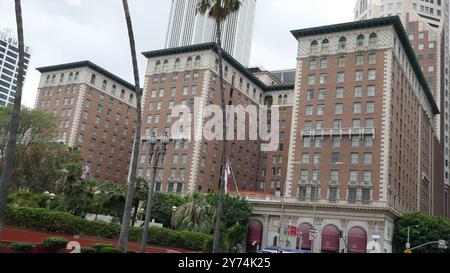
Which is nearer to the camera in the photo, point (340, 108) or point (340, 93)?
point (340, 108)

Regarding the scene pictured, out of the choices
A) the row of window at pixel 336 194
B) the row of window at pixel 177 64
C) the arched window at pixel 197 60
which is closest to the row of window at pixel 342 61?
the row of window at pixel 336 194

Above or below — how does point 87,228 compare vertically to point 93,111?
below

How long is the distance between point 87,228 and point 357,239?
44.2 meters

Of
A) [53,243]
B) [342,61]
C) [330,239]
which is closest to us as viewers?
[53,243]

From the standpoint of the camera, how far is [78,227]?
40.5 meters

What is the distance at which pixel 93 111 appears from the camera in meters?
116

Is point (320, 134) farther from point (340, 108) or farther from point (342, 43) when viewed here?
point (342, 43)

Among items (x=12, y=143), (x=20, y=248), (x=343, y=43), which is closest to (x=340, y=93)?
(x=343, y=43)

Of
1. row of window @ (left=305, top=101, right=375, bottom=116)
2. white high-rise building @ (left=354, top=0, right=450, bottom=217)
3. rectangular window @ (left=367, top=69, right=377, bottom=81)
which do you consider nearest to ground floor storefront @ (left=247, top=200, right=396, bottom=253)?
row of window @ (left=305, top=101, right=375, bottom=116)

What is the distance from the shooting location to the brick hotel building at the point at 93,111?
11238 centimetres

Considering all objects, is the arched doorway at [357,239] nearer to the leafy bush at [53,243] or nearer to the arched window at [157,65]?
the leafy bush at [53,243]

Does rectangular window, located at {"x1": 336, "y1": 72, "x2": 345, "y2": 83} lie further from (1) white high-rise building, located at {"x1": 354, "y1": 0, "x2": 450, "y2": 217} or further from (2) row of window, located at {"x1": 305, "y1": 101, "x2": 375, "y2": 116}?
(1) white high-rise building, located at {"x1": 354, "y1": 0, "x2": 450, "y2": 217}
